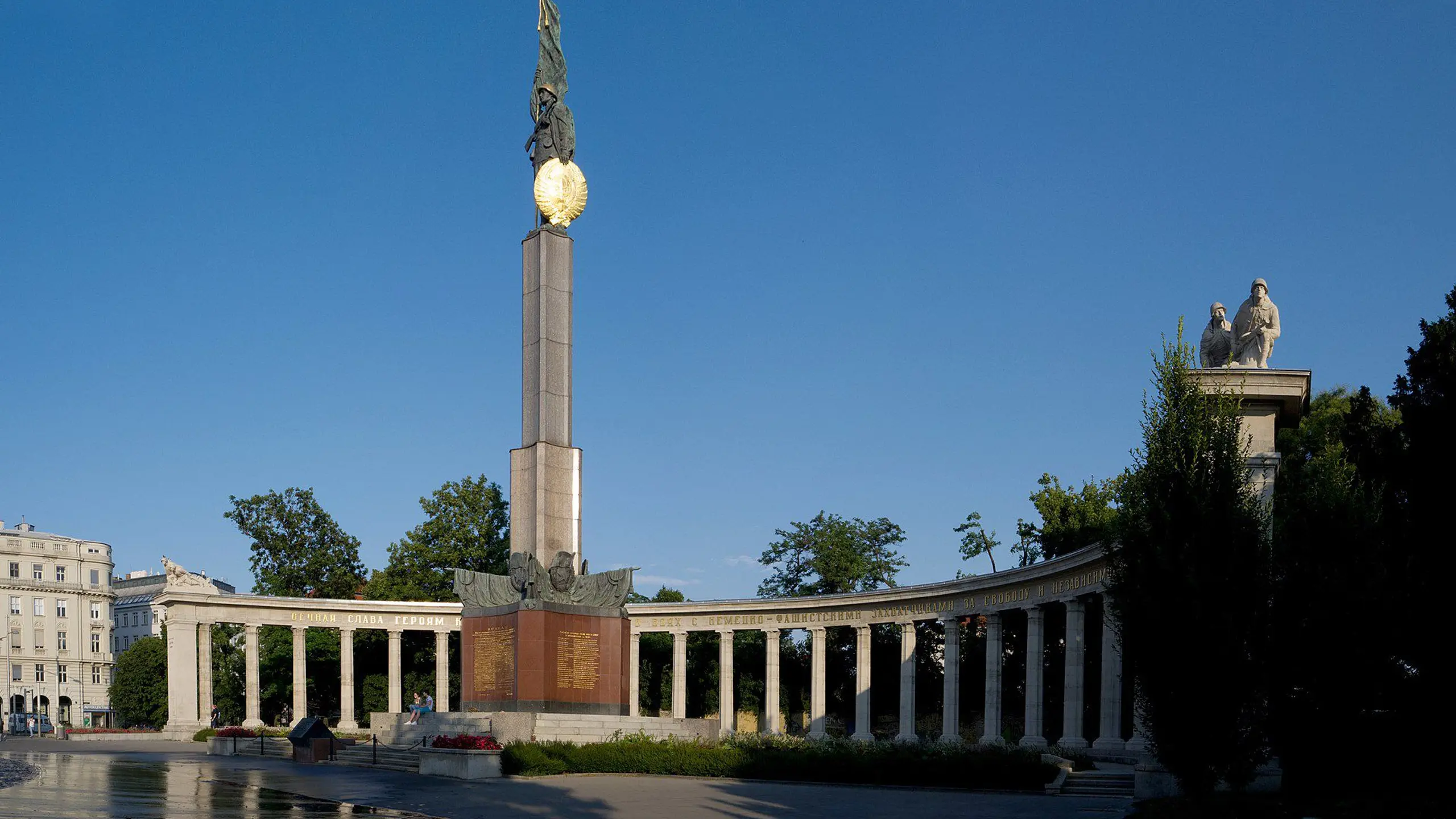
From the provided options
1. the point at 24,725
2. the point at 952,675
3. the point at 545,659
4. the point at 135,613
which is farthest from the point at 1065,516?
the point at 135,613

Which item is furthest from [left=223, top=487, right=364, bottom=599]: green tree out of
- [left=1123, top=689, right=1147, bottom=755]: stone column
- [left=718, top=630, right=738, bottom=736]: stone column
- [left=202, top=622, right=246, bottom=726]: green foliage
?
[left=1123, top=689, right=1147, bottom=755]: stone column

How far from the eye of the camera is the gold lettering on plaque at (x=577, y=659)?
4181 centimetres

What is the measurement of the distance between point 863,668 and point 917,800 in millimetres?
32414

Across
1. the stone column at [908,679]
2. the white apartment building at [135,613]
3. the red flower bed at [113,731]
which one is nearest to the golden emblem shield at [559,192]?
the stone column at [908,679]

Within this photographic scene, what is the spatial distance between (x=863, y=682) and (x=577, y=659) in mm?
22506

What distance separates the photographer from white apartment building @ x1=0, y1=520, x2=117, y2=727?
130m

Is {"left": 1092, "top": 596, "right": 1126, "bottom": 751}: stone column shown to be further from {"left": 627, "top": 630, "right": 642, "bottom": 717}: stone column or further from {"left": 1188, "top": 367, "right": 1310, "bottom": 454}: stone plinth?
{"left": 627, "top": 630, "right": 642, "bottom": 717}: stone column

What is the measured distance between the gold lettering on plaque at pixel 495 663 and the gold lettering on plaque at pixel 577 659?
4.87 feet

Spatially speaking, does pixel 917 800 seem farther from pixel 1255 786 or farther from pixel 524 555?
pixel 524 555

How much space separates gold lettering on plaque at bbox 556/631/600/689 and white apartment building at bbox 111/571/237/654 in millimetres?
130976

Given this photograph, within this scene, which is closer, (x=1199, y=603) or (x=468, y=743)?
(x=1199, y=603)

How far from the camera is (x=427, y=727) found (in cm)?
4209

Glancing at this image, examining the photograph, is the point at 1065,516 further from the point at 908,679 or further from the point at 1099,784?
the point at 1099,784

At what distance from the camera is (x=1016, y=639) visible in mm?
69688
